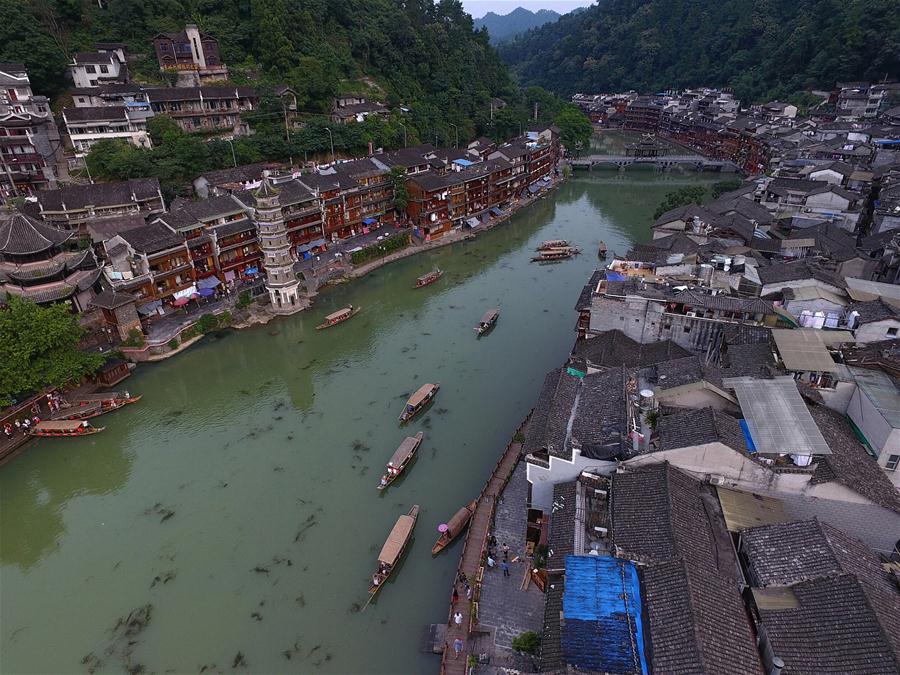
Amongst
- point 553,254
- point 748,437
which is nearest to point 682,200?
point 553,254

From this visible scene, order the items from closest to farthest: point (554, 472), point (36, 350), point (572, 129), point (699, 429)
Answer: point (699, 429), point (554, 472), point (36, 350), point (572, 129)

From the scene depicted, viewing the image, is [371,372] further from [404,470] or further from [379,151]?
[379,151]

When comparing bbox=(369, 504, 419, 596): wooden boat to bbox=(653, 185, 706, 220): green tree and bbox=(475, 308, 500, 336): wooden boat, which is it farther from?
bbox=(653, 185, 706, 220): green tree

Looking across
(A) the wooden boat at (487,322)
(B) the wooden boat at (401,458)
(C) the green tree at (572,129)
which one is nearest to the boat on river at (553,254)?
(A) the wooden boat at (487,322)

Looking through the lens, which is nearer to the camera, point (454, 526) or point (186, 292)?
point (454, 526)

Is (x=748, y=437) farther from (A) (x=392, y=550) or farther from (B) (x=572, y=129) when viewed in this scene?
(B) (x=572, y=129)

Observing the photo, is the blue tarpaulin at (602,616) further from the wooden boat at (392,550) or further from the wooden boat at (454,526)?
the wooden boat at (392,550)

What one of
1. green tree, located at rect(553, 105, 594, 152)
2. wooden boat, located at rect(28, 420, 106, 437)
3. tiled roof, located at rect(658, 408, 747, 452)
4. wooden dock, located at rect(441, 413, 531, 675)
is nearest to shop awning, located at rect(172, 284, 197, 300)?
wooden boat, located at rect(28, 420, 106, 437)

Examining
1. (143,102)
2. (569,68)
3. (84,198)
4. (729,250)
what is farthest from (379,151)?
(569,68)
